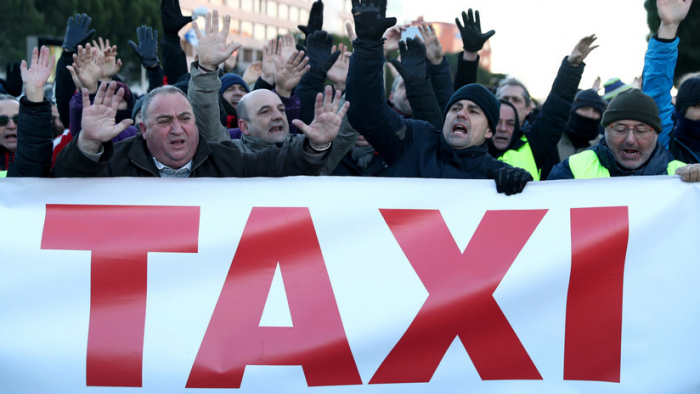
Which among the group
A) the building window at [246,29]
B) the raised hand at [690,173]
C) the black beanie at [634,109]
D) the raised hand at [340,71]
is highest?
the black beanie at [634,109]

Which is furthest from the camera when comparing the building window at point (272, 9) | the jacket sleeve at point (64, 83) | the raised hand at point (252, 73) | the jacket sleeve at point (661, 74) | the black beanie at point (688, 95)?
the building window at point (272, 9)

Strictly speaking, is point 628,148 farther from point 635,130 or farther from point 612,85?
point 612,85

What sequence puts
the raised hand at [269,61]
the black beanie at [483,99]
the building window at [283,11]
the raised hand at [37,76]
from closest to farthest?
1. the raised hand at [37,76]
2. the black beanie at [483,99]
3. the raised hand at [269,61]
4. the building window at [283,11]

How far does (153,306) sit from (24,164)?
83cm

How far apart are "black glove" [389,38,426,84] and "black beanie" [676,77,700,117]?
5.09 feet

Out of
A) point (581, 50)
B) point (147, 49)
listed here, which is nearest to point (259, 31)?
point (147, 49)

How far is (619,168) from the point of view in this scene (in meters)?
3.91

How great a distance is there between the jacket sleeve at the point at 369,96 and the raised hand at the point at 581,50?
1.48 metres

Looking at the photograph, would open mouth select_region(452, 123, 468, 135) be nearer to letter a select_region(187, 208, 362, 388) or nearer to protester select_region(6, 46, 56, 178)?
letter a select_region(187, 208, 362, 388)

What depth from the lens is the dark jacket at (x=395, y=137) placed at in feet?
12.1

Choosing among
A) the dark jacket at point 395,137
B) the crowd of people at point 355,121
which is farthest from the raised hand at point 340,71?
the dark jacket at point 395,137

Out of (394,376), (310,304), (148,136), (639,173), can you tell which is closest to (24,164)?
(148,136)

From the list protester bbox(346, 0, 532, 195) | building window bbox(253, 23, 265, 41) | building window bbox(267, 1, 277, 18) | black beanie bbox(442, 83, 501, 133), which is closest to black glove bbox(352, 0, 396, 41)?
protester bbox(346, 0, 532, 195)

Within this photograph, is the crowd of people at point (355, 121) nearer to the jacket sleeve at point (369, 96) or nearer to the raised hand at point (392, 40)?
the jacket sleeve at point (369, 96)
